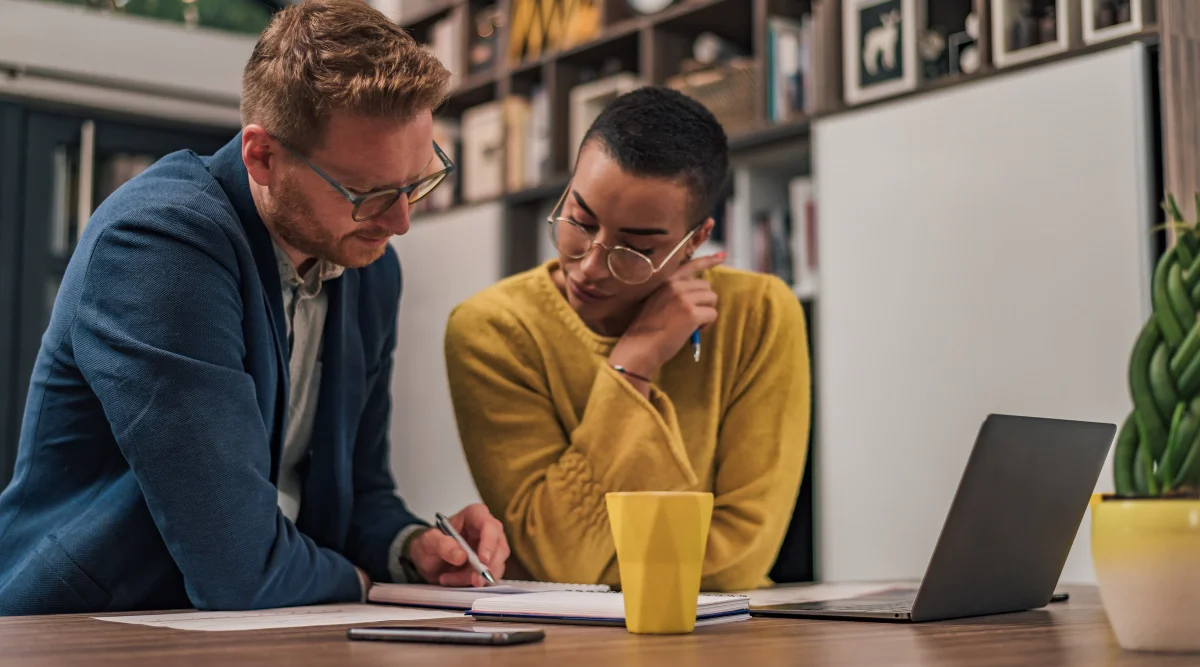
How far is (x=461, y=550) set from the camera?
54.3 inches

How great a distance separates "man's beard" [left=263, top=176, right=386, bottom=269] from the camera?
1402mm

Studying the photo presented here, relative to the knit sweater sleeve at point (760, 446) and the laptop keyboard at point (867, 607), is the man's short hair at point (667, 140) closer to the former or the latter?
the knit sweater sleeve at point (760, 446)

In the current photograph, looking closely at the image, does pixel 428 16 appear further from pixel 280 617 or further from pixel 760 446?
pixel 280 617

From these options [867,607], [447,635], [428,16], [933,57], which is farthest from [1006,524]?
[428,16]

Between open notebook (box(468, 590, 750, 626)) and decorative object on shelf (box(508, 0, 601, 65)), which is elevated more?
decorative object on shelf (box(508, 0, 601, 65))

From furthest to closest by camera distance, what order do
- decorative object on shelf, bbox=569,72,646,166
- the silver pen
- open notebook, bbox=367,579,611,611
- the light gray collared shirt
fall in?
decorative object on shelf, bbox=569,72,646,166
the light gray collared shirt
the silver pen
open notebook, bbox=367,579,611,611

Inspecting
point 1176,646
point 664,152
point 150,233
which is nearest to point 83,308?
point 150,233

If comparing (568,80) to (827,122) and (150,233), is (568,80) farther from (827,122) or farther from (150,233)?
(150,233)

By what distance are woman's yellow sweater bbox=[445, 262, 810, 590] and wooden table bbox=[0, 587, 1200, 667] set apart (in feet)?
1.85

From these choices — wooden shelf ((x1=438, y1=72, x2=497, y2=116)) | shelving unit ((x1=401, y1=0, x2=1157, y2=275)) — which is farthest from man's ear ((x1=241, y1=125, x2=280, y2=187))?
wooden shelf ((x1=438, y1=72, x2=497, y2=116))

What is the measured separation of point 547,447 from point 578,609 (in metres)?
0.69

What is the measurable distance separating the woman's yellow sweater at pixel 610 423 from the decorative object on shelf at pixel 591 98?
5.60 feet

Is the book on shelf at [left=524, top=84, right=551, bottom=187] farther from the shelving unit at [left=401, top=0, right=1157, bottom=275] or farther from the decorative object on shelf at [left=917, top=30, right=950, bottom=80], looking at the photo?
the decorative object on shelf at [left=917, top=30, right=950, bottom=80]

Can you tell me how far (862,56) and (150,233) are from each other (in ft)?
6.45
